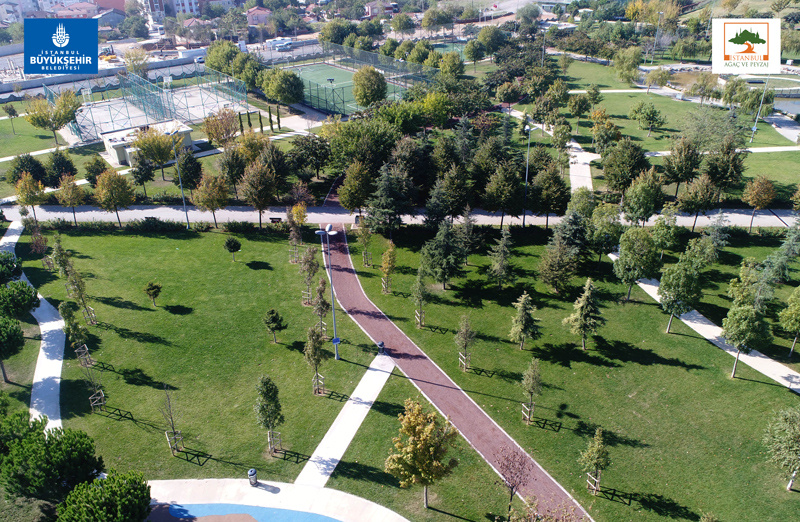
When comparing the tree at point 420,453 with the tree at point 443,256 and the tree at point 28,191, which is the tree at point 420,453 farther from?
the tree at point 28,191

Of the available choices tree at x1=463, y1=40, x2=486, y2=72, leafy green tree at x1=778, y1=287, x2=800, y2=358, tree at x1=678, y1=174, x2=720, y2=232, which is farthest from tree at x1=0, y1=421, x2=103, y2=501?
tree at x1=463, y1=40, x2=486, y2=72

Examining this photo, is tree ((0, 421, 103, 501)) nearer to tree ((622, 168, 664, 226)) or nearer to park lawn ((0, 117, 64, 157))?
tree ((622, 168, 664, 226))

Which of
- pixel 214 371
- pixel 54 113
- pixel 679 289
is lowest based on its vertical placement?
pixel 214 371

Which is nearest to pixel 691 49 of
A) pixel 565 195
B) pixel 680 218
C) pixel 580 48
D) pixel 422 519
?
pixel 580 48

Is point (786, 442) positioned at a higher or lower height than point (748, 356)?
higher

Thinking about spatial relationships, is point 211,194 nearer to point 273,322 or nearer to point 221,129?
point 221,129

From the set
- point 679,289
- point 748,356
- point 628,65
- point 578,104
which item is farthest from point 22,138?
point 628,65

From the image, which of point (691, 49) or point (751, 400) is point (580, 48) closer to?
point (691, 49)
